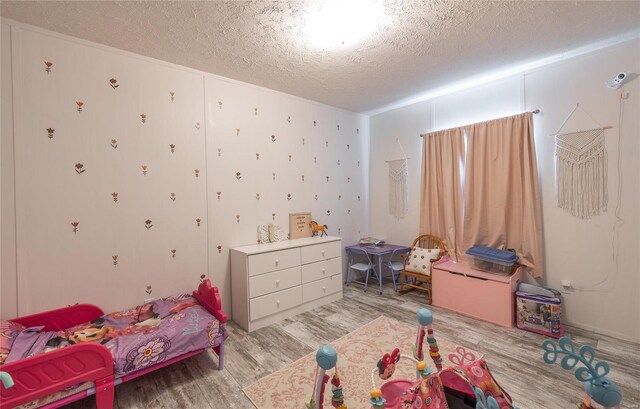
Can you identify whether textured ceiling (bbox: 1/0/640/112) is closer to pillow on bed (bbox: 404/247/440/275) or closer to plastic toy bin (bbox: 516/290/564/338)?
pillow on bed (bbox: 404/247/440/275)

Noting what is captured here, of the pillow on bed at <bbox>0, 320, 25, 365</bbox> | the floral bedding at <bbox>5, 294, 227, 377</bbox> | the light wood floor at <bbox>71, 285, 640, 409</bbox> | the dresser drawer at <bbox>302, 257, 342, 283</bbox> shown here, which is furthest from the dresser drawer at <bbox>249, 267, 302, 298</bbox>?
the pillow on bed at <bbox>0, 320, 25, 365</bbox>

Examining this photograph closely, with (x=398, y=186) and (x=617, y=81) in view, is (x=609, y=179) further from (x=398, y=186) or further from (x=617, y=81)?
(x=398, y=186)

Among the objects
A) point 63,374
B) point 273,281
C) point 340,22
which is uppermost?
point 340,22

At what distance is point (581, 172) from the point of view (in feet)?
9.05

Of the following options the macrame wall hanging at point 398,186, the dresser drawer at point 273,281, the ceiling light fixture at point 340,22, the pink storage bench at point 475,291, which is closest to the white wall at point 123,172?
the dresser drawer at point 273,281

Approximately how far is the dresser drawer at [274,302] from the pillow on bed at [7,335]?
1.65 meters

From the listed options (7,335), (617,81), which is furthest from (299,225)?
(617,81)

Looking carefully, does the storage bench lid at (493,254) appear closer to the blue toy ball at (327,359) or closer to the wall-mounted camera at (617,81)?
the wall-mounted camera at (617,81)

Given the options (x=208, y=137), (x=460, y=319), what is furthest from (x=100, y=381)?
(x=460, y=319)

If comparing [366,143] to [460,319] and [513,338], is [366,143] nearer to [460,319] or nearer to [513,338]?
[460,319]

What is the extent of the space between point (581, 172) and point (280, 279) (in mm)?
3169

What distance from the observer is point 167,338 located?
2.03 m

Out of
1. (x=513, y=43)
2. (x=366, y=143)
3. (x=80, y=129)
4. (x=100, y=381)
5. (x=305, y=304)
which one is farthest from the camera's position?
(x=366, y=143)

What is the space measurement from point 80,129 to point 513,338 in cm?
420
